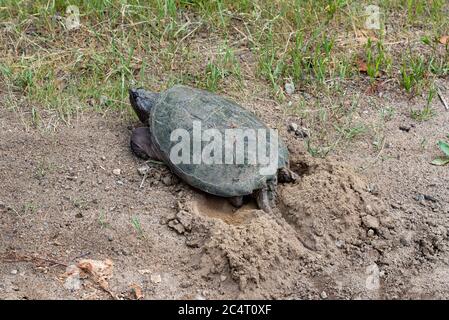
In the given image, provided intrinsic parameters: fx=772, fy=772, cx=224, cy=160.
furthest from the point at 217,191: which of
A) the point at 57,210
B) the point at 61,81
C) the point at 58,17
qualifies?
the point at 58,17

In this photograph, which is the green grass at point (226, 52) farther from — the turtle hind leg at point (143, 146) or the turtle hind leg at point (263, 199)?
the turtle hind leg at point (263, 199)

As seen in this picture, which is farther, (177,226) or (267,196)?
(267,196)

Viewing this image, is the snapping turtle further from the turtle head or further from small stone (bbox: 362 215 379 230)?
small stone (bbox: 362 215 379 230)

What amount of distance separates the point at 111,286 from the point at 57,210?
1.97ft

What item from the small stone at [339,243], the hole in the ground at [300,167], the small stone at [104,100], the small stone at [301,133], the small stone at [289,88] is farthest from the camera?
the small stone at [289,88]

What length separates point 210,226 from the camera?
376 centimetres

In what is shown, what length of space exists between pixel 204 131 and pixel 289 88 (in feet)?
3.09

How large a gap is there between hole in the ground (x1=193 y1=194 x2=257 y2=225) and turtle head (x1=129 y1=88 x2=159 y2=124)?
24.6 inches

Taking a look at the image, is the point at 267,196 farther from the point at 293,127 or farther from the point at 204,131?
the point at 293,127

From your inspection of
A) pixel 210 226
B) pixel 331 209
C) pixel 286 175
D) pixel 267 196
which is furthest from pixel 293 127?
pixel 210 226

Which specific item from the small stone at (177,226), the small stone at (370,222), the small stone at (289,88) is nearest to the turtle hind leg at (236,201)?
the small stone at (177,226)

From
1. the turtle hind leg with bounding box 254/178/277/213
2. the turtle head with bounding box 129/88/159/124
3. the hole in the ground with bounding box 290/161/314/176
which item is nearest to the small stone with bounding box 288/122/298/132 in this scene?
the hole in the ground with bounding box 290/161/314/176

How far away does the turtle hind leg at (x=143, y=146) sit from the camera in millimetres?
4191

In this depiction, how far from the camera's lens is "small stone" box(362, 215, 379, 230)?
3826 millimetres
